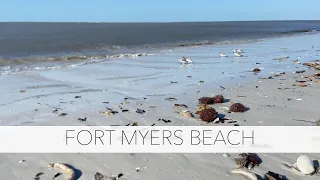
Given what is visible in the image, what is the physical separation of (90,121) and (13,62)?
44.8 feet

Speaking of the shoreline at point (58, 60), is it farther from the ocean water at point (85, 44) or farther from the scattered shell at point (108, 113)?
the scattered shell at point (108, 113)

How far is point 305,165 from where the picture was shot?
442cm

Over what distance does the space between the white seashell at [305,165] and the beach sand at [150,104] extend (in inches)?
3.4

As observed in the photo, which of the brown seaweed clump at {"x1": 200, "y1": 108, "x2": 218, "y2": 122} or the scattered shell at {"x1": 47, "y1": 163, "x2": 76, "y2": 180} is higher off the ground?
the brown seaweed clump at {"x1": 200, "y1": 108, "x2": 218, "y2": 122}

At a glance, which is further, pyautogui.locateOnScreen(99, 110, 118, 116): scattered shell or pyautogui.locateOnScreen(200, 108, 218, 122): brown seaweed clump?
pyautogui.locateOnScreen(99, 110, 118, 116): scattered shell

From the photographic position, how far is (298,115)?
6.80 m

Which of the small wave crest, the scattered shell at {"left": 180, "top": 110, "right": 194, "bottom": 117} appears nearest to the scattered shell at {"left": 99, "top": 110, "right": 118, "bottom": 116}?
the scattered shell at {"left": 180, "top": 110, "right": 194, "bottom": 117}

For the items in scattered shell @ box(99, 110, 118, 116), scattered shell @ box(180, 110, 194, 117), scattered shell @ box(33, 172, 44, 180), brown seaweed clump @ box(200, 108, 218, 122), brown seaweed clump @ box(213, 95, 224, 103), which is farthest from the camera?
brown seaweed clump @ box(213, 95, 224, 103)

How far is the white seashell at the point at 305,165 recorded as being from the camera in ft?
14.4

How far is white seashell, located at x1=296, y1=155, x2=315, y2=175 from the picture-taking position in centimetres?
438

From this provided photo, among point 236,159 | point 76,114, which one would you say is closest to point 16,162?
point 76,114
